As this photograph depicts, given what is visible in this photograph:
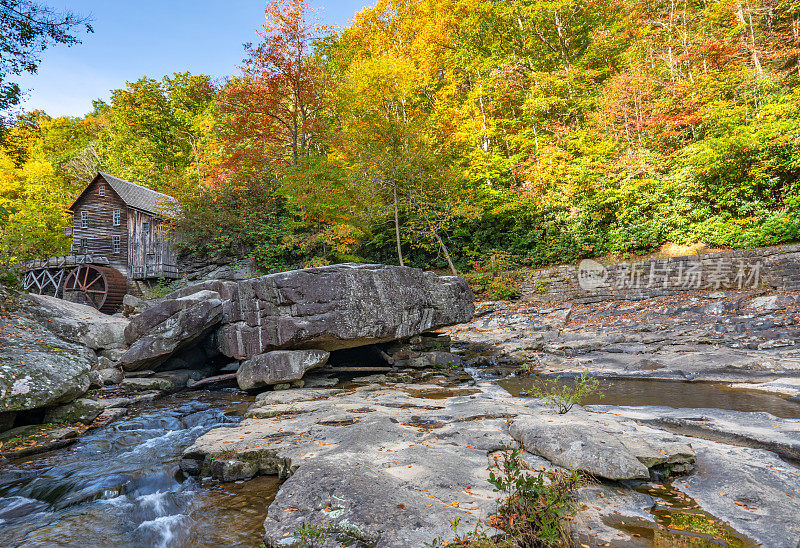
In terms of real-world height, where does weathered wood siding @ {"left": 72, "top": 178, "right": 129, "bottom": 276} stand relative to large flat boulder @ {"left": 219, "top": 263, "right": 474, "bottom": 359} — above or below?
above

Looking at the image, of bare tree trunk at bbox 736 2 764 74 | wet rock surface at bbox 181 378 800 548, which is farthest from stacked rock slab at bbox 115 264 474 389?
bare tree trunk at bbox 736 2 764 74

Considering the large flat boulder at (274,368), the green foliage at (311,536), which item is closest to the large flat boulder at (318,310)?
the large flat boulder at (274,368)

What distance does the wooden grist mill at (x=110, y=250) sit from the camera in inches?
759

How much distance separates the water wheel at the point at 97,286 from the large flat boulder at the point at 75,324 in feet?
30.7

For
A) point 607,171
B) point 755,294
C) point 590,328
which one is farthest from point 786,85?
point 590,328

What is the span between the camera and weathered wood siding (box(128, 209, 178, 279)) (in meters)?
20.6

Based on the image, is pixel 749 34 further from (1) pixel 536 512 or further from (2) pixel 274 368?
(2) pixel 274 368

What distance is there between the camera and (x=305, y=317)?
7980 millimetres

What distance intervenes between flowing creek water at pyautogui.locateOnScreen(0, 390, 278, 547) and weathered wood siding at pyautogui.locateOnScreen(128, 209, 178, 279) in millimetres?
17388

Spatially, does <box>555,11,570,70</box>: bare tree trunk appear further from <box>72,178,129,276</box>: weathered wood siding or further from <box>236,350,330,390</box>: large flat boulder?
<box>72,178,129,276</box>: weathered wood siding

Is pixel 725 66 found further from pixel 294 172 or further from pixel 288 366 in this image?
pixel 288 366

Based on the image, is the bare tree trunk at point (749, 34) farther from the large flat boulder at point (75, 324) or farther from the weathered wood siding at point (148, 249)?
the weathered wood siding at point (148, 249)

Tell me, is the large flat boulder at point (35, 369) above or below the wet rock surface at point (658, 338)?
above

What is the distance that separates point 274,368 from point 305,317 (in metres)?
1.24
